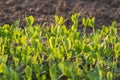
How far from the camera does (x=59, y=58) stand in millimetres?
2096

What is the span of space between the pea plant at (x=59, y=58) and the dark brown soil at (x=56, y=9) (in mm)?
592

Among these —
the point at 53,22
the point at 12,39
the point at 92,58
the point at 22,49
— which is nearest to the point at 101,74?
the point at 92,58

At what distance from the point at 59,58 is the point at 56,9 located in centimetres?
110

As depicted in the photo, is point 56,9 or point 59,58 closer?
point 59,58

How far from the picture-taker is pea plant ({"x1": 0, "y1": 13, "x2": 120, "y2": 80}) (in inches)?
74.3

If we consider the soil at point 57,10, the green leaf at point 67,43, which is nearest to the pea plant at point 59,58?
the green leaf at point 67,43

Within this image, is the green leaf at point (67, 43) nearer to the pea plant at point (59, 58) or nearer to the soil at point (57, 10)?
the pea plant at point (59, 58)

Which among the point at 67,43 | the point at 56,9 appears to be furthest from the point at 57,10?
the point at 67,43

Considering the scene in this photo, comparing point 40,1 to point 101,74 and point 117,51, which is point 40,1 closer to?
point 117,51

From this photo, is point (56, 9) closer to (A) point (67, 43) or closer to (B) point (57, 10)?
(B) point (57, 10)

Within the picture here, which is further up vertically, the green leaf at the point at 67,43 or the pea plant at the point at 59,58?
the green leaf at the point at 67,43

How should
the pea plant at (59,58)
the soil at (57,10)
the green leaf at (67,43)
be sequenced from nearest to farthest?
the pea plant at (59,58)
the green leaf at (67,43)
the soil at (57,10)

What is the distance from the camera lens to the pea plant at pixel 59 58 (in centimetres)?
189

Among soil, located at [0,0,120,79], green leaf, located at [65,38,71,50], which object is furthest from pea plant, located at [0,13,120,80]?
soil, located at [0,0,120,79]
